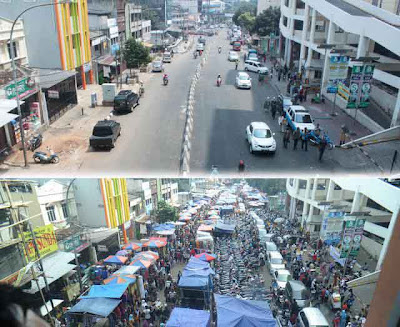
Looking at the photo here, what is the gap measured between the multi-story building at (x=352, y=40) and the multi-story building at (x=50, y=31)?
14605 mm

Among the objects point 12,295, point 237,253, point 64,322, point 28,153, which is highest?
point 12,295

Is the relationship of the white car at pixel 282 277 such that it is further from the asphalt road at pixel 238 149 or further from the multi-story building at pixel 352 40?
the multi-story building at pixel 352 40

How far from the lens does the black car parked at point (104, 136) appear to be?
43.4ft

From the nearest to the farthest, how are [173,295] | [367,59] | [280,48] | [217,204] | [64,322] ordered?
[64,322], [173,295], [367,59], [217,204], [280,48]

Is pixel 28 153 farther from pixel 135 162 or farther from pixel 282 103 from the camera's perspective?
pixel 282 103

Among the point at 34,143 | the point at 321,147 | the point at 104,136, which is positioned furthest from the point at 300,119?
the point at 34,143

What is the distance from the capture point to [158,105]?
19.6 metres

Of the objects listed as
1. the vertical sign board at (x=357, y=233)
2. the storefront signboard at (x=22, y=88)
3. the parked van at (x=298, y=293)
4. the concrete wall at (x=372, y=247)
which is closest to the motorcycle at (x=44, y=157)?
the storefront signboard at (x=22, y=88)

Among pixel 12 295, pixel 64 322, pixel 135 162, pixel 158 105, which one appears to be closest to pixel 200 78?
pixel 158 105

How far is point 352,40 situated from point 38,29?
20414 mm

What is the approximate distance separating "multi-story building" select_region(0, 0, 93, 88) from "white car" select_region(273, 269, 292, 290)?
1665 cm

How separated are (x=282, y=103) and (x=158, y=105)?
673 cm

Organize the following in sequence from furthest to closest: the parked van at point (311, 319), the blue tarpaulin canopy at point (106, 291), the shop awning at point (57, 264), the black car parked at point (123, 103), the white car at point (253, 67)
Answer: the white car at point (253, 67)
the black car parked at point (123, 103)
the parked van at point (311, 319)
the blue tarpaulin canopy at point (106, 291)
the shop awning at point (57, 264)

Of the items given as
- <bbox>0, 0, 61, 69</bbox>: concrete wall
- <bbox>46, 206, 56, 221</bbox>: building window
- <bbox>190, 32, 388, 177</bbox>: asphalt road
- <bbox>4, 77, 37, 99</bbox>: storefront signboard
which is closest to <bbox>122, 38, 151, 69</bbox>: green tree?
<bbox>0, 0, 61, 69</bbox>: concrete wall
